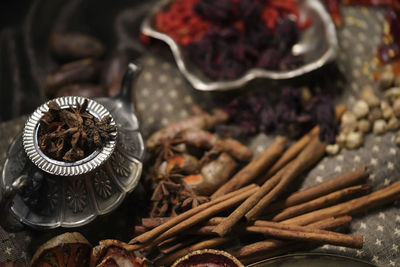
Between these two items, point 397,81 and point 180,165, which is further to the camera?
point 397,81

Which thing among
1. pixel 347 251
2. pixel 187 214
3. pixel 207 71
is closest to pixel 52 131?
pixel 187 214

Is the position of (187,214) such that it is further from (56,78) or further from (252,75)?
(56,78)

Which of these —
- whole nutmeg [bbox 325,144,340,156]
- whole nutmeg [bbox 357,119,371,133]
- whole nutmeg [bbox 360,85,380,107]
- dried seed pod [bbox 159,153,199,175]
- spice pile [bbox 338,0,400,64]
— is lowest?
whole nutmeg [bbox 325,144,340,156]

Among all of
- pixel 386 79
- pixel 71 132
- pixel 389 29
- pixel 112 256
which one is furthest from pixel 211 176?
pixel 389 29

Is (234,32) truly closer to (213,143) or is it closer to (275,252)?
(213,143)

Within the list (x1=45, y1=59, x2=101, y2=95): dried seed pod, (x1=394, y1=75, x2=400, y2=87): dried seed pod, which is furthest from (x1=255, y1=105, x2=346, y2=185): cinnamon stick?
(x1=45, y1=59, x2=101, y2=95): dried seed pod

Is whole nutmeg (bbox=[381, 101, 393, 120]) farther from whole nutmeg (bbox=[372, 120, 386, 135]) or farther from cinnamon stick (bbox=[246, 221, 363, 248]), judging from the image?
cinnamon stick (bbox=[246, 221, 363, 248])
